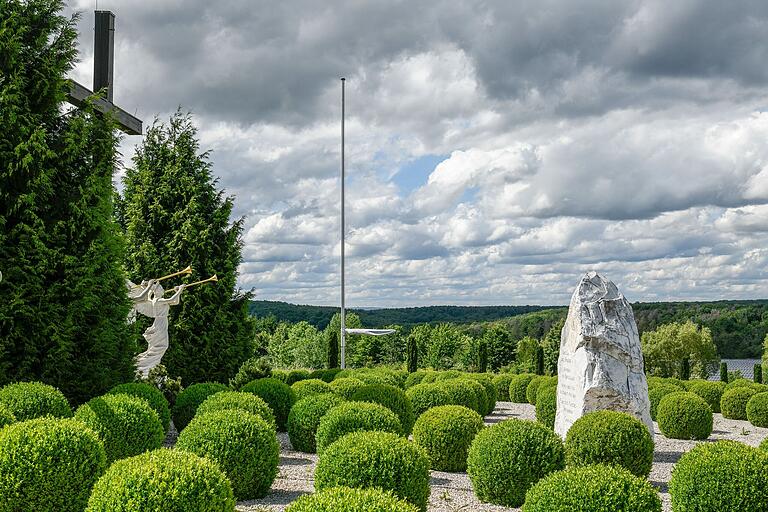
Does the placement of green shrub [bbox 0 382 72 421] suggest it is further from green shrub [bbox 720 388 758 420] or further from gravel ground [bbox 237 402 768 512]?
green shrub [bbox 720 388 758 420]

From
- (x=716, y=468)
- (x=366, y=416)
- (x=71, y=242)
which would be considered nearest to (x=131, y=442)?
(x=366, y=416)

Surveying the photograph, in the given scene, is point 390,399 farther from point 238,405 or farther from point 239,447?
point 239,447

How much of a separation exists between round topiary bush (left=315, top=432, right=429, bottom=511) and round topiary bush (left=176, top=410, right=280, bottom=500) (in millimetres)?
1346

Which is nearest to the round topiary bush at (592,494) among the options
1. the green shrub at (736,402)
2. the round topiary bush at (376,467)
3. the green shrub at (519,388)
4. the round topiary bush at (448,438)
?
the round topiary bush at (376,467)

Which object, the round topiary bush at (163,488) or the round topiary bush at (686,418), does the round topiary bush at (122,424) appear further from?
the round topiary bush at (686,418)

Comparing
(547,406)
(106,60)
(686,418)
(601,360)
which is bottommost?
(686,418)

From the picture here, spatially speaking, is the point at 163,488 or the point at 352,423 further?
the point at 352,423

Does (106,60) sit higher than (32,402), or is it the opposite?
(106,60)

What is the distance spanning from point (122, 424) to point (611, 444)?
6.16 m

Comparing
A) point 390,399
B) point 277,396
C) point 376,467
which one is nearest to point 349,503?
point 376,467

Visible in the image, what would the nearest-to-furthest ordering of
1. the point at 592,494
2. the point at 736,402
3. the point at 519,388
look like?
the point at 592,494 → the point at 736,402 → the point at 519,388

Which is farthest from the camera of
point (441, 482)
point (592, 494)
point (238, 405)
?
point (238, 405)

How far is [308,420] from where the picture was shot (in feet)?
34.7

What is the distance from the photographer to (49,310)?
1048 centimetres
